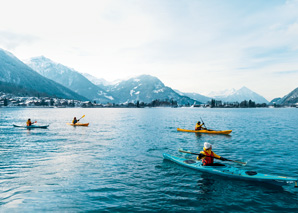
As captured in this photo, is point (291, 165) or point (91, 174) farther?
point (291, 165)

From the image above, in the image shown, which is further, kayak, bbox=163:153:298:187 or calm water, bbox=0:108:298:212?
kayak, bbox=163:153:298:187

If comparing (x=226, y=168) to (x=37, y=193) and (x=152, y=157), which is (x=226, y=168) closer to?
(x=152, y=157)

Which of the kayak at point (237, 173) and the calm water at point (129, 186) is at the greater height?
the kayak at point (237, 173)

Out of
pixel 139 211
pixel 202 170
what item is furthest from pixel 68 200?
pixel 202 170

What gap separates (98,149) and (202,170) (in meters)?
15.4

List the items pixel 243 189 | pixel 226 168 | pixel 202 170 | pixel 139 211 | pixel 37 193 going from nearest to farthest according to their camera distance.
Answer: pixel 139 211 → pixel 37 193 → pixel 243 189 → pixel 226 168 → pixel 202 170

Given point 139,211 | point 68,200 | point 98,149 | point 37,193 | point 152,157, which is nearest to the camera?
point 139,211

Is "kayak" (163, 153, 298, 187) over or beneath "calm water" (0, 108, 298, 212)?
over

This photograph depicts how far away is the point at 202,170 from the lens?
19172 millimetres

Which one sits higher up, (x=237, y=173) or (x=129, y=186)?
(x=237, y=173)

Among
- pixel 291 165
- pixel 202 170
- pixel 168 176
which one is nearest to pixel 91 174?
pixel 168 176

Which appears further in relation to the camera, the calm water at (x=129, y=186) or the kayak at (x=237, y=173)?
the kayak at (x=237, y=173)

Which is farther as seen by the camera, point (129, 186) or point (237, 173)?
point (237, 173)

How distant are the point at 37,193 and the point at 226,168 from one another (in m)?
14.6
